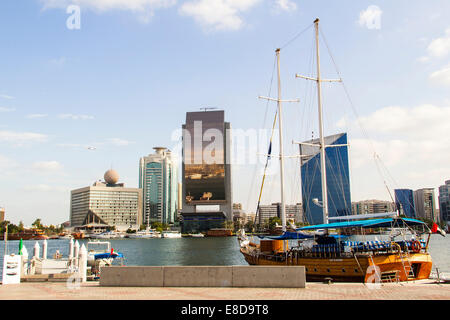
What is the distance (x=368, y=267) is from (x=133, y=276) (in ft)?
61.7

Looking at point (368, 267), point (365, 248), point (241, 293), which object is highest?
point (365, 248)

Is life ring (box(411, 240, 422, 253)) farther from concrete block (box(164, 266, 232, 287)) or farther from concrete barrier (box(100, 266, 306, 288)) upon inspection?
concrete block (box(164, 266, 232, 287))

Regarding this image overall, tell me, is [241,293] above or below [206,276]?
below

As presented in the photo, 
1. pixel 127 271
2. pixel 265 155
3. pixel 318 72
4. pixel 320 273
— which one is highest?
pixel 318 72

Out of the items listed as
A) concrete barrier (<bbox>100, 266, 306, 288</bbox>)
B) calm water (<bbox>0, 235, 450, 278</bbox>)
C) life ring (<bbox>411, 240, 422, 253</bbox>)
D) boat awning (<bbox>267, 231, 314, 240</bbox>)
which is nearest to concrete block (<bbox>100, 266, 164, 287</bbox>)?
concrete barrier (<bbox>100, 266, 306, 288</bbox>)

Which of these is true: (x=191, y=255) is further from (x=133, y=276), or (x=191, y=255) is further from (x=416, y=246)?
(x=133, y=276)

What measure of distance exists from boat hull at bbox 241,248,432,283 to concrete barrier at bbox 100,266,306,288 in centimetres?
1251

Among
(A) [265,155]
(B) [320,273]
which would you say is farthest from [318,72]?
(B) [320,273]

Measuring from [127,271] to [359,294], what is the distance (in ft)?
37.1

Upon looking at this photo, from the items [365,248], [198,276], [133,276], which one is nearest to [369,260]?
[365,248]

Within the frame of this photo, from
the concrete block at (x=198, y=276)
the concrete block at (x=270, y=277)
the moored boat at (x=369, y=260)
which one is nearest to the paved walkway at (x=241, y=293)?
the concrete block at (x=270, y=277)

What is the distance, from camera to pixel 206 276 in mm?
19859

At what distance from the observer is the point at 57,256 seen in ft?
154
